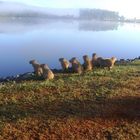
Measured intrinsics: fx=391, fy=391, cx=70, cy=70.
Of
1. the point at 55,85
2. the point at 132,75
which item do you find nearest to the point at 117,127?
the point at 55,85

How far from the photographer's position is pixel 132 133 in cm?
1209

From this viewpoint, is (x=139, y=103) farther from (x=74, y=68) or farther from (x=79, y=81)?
(x=74, y=68)

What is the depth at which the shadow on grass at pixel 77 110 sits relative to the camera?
1261 cm

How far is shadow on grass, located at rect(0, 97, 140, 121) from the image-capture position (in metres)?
12.6

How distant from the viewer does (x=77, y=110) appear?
13320mm

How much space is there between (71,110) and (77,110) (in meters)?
0.21

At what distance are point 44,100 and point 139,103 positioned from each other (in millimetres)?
3568

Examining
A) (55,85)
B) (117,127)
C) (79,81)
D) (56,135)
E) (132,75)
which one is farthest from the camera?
(132,75)

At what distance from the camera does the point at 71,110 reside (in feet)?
43.5

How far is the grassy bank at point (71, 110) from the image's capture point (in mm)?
11625

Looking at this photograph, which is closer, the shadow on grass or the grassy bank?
the grassy bank

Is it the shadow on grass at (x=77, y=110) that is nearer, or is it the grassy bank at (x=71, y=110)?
the grassy bank at (x=71, y=110)

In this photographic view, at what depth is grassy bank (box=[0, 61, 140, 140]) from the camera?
11.6m

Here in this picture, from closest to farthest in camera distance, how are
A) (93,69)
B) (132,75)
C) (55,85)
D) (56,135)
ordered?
(56,135) < (55,85) < (132,75) < (93,69)
